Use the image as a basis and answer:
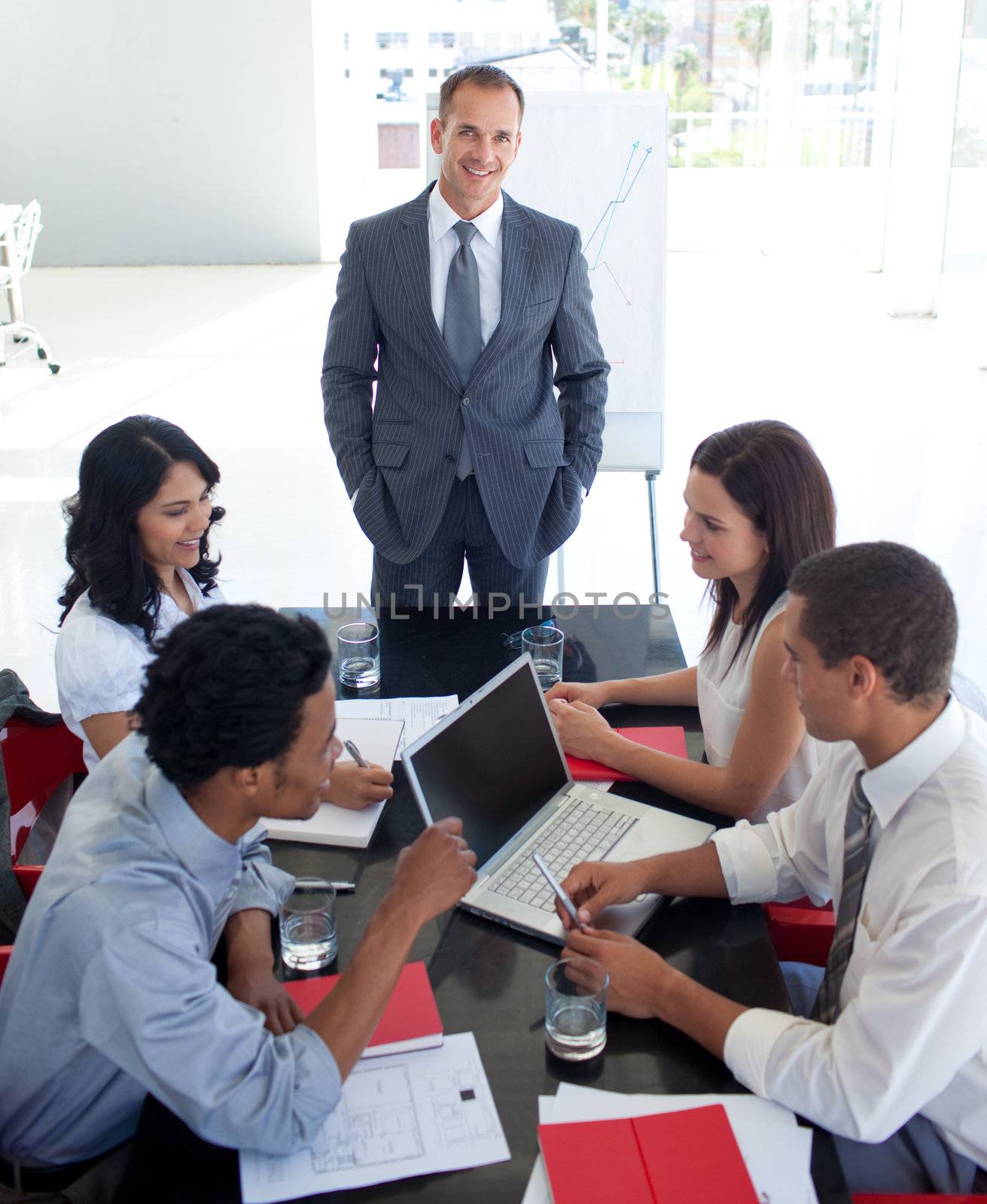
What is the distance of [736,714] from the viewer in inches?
74.4

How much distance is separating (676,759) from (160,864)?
2.82ft

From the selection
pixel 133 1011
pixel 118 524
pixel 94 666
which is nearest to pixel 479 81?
pixel 118 524

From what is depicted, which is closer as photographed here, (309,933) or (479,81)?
(309,933)

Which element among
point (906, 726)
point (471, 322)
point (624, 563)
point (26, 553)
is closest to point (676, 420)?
point (624, 563)

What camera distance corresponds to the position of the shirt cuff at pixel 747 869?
1.58 metres

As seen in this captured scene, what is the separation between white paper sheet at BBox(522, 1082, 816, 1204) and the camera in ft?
3.84

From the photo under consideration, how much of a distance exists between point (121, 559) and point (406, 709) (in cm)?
55

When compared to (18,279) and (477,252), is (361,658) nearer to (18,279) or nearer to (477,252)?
(477,252)

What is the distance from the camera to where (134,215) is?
10203mm

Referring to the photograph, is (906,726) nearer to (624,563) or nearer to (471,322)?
(471,322)

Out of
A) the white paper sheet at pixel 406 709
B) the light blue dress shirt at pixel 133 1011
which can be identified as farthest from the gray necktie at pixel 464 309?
the light blue dress shirt at pixel 133 1011

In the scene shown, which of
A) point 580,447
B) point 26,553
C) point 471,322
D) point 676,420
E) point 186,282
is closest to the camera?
point 471,322

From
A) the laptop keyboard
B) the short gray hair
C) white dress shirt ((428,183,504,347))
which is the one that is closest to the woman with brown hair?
the laptop keyboard

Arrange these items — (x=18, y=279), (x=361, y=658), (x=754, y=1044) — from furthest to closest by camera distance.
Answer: (x=18, y=279) → (x=361, y=658) → (x=754, y=1044)
